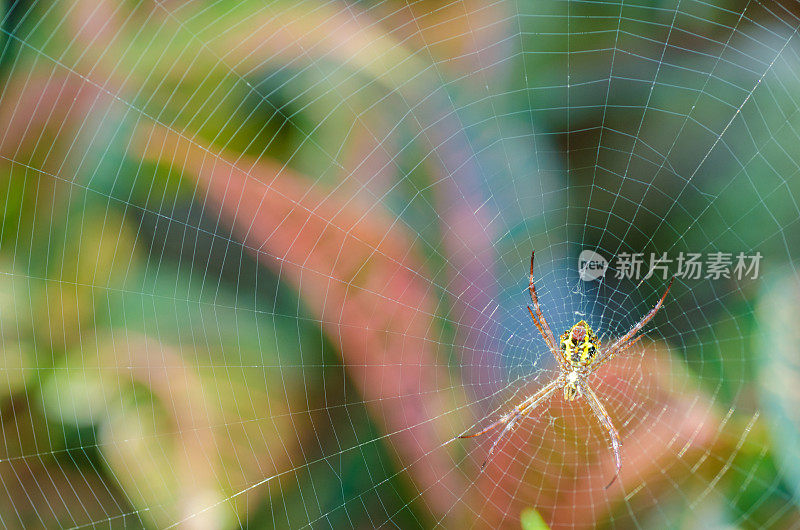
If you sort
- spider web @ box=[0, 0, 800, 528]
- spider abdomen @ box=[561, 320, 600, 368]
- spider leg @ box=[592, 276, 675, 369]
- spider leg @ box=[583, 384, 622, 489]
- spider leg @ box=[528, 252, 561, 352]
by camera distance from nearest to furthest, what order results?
spider web @ box=[0, 0, 800, 528], spider leg @ box=[592, 276, 675, 369], spider leg @ box=[583, 384, 622, 489], spider leg @ box=[528, 252, 561, 352], spider abdomen @ box=[561, 320, 600, 368]

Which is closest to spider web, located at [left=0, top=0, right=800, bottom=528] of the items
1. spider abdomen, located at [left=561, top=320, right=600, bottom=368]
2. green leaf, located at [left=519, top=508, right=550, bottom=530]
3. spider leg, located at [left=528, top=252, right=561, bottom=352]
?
green leaf, located at [left=519, top=508, right=550, bottom=530]

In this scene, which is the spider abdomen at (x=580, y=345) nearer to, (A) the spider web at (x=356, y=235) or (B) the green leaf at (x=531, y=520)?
(A) the spider web at (x=356, y=235)

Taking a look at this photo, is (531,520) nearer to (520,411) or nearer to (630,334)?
(520,411)

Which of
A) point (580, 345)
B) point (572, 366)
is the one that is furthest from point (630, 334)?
point (572, 366)

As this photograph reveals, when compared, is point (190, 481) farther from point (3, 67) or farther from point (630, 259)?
point (630, 259)

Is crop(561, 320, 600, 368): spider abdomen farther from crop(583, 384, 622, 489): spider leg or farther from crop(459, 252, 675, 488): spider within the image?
crop(583, 384, 622, 489): spider leg

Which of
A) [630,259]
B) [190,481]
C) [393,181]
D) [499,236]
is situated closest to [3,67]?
[393,181]

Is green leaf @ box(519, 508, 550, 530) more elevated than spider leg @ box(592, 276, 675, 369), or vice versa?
spider leg @ box(592, 276, 675, 369)
